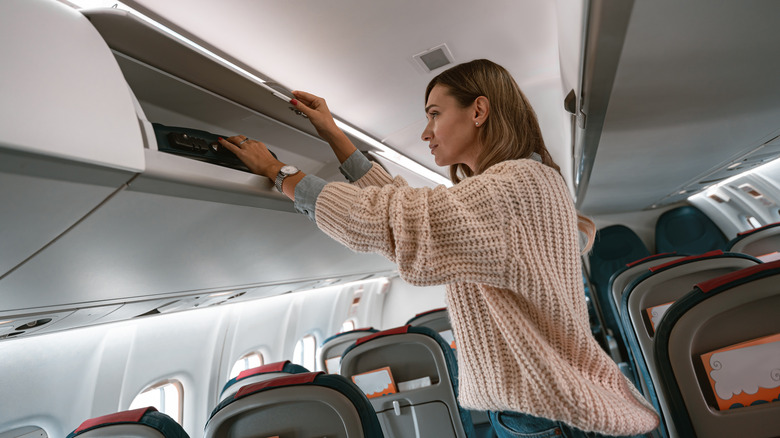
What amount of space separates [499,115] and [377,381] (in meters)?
2.03

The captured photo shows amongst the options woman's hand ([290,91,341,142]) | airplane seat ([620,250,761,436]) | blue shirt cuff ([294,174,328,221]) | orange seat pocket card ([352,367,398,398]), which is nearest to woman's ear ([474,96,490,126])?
woman's hand ([290,91,341,142])

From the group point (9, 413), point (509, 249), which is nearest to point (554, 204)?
point (509, 249)

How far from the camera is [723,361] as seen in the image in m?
1.27

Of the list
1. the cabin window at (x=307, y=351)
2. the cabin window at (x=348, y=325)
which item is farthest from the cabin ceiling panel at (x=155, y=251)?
the cabin window at (x=348, y=325)

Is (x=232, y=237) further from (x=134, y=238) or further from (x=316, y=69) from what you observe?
(x=316, y=69)

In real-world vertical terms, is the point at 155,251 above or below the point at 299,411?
above

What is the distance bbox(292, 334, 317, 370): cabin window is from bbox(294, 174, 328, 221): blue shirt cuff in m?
5.18

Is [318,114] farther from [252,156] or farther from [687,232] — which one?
[687,232]

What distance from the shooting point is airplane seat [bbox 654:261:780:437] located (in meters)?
1.24

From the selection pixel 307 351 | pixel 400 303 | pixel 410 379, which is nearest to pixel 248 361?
pixel 307 351

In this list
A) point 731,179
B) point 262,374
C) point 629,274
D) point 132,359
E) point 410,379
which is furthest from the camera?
point 731,179

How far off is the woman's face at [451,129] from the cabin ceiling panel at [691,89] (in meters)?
0.64

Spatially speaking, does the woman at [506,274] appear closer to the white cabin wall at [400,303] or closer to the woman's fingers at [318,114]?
the woman's fingers at [318,114]

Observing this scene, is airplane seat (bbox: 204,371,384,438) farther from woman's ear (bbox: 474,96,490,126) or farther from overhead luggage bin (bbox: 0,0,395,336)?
woman's ear (bbox: 474,96,490,126)
